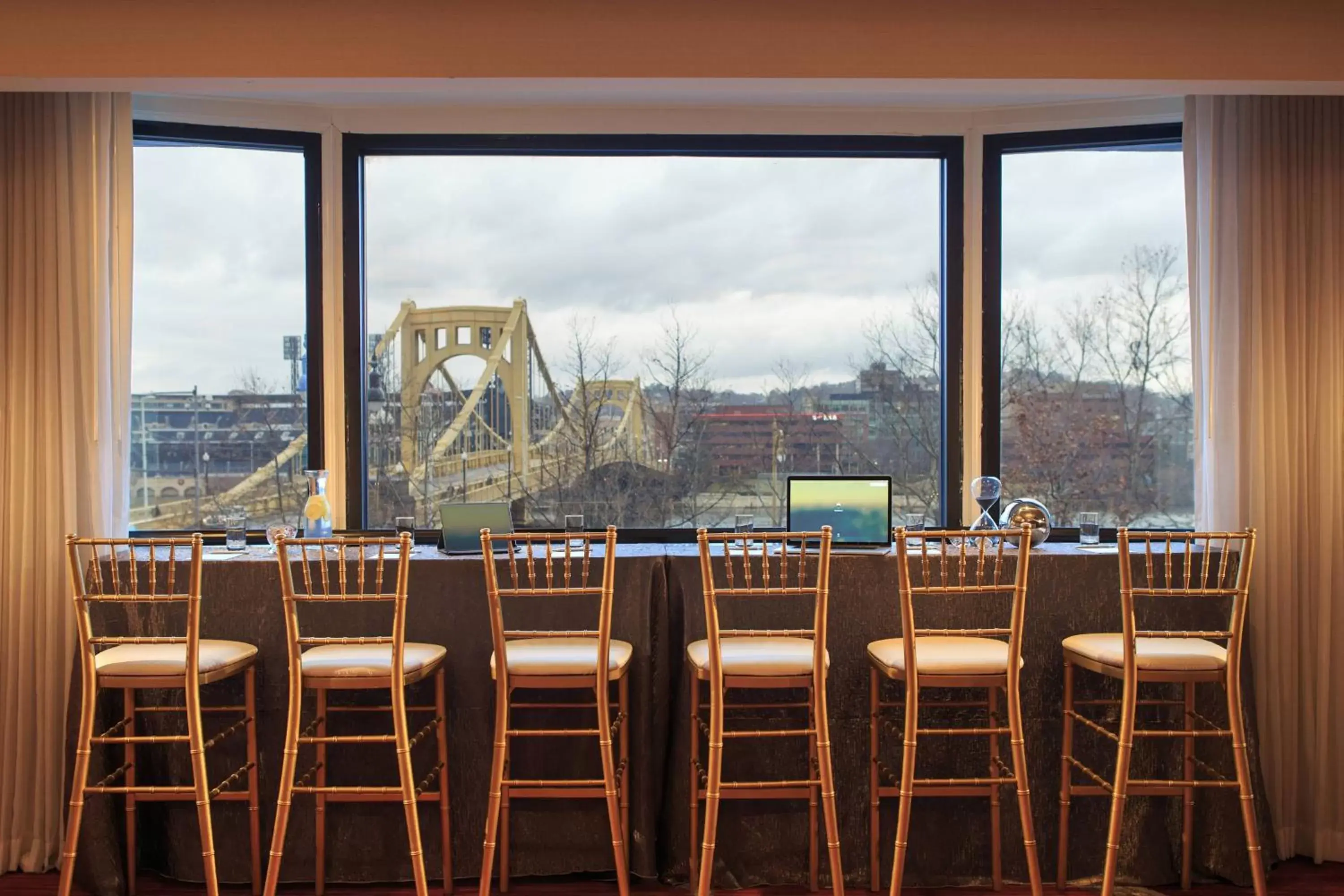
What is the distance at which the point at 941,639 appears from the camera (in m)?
3.29

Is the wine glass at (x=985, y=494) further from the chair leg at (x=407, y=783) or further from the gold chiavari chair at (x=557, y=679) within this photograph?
the chair leg at (x=407, y=783)

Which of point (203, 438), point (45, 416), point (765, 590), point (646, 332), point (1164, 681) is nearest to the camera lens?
point (765, 590)

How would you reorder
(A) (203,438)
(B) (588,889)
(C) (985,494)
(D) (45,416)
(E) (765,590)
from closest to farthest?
1. (E) (765,590)
2. (B) (588,889)
3. (D) (45,416)
4. (C) (985,494)
5. (A) (203,438)

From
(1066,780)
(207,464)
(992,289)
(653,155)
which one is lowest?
(1066,780)

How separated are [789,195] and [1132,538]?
1.83 m

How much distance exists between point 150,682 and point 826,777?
1.95 metres

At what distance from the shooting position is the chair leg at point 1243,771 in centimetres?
307

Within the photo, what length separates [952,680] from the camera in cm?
304

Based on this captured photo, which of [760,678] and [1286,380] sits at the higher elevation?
Result: [1286,380]

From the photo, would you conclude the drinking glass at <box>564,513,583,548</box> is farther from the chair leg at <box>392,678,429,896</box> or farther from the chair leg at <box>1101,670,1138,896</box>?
the chair leg at <box>1101,670,1138,896</box>

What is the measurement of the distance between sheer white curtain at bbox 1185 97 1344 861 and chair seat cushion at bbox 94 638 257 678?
3.25 m

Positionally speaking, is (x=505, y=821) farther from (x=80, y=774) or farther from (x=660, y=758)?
(x=80, y=774)

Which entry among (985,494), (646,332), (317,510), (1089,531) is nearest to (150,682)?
(317,510)

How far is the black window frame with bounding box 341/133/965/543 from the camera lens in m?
4.03
